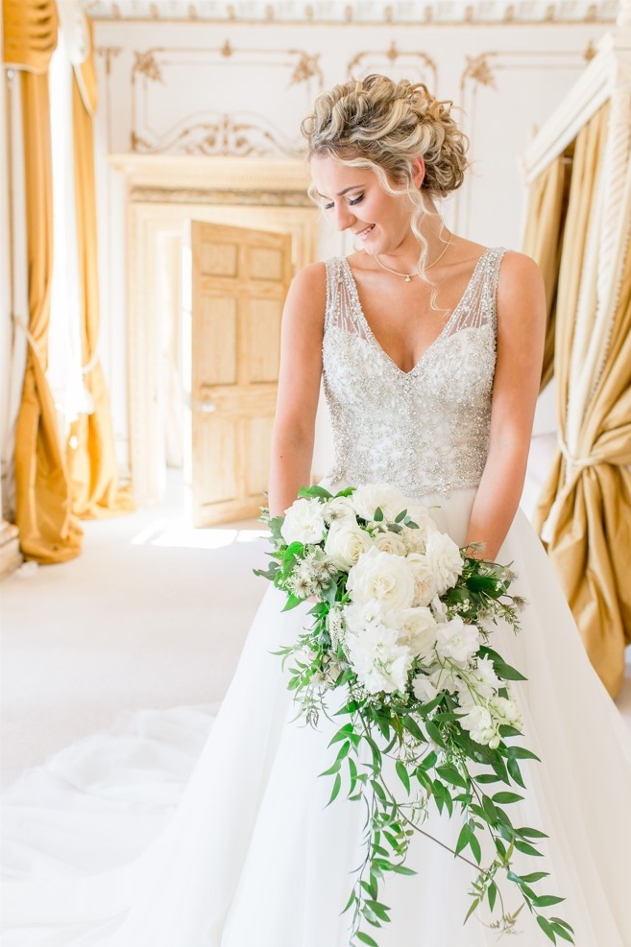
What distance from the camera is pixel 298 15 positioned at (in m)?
6.64

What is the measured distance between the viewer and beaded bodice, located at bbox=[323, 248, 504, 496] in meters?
1.67

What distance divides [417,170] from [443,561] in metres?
0.80

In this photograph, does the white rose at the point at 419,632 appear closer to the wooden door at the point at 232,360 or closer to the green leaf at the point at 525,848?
the green leaf at the point at 525,848

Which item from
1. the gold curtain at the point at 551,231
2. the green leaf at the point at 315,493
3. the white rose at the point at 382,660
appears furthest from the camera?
the gold curtain at the point at 551,231

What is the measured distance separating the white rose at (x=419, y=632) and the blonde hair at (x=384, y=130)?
80cm

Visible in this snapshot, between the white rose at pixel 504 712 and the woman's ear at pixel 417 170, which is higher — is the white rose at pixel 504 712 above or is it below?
below

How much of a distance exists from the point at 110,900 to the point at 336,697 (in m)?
0.80

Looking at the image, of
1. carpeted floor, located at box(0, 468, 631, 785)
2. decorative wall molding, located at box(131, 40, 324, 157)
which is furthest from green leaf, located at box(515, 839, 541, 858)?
decorative wall molding, located at box(131, 40, 324, 157)

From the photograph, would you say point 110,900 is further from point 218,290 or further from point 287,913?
point 218,290

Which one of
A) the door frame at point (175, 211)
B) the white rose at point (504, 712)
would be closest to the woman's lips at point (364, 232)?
the white rose at point (504, 712)

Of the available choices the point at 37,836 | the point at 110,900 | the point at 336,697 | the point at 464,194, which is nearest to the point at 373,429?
the point at 336,697

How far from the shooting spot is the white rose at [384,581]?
1140mm

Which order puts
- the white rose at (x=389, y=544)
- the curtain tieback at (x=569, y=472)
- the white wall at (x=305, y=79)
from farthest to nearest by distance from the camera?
1. the white wall at (x=305, y=79)
2. the curtain tieback at (x=569, y=472)
3. the white rose at (x=389, y=544)

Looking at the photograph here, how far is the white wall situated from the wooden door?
3.16 feet
